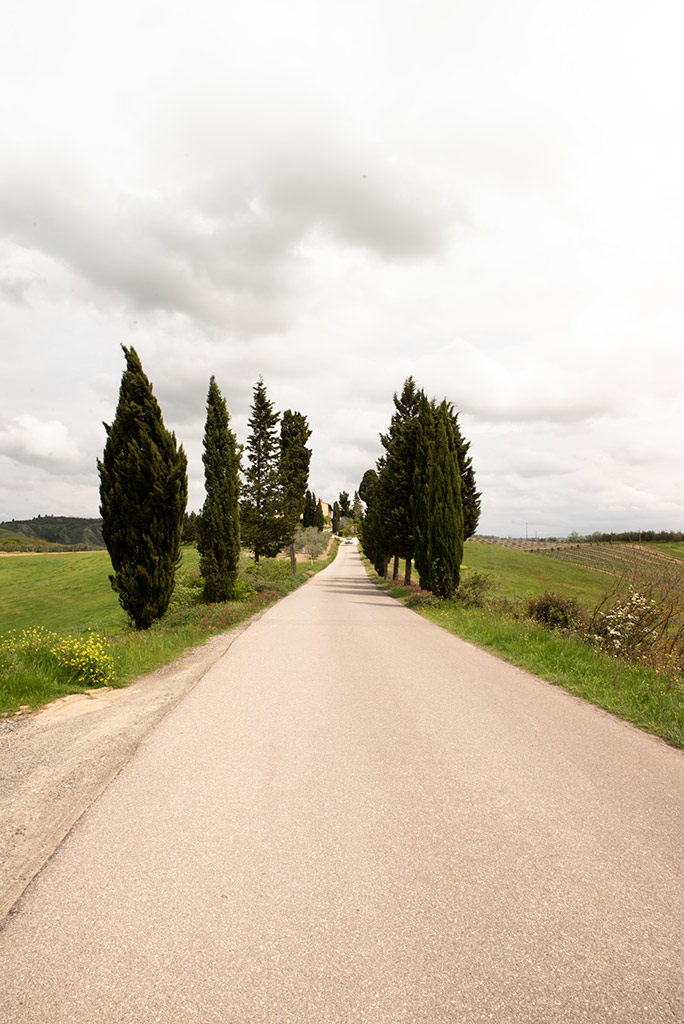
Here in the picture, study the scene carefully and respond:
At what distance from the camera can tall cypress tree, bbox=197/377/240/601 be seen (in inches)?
797

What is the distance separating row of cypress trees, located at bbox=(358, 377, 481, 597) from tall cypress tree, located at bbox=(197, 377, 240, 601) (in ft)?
26.9

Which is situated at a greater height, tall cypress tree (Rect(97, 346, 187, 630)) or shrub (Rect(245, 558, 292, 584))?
tall cypress tree (Rect(97, 346, 187, 630))

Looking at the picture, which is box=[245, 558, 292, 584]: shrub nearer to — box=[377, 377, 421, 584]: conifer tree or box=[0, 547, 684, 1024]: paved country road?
box=[377, 377, 421, 584]: conifer tree

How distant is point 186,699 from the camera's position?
6934 millimetres

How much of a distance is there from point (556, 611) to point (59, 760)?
11.7 meters

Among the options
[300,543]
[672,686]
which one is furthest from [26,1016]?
[300,543]

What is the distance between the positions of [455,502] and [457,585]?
352 centimetres

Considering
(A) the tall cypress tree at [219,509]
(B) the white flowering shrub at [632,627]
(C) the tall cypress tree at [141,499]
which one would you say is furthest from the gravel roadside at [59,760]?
(A) the tall cypress tree at [219,509]

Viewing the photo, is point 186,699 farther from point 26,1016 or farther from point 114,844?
point 26,1016

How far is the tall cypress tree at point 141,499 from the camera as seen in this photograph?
1222 centimetres

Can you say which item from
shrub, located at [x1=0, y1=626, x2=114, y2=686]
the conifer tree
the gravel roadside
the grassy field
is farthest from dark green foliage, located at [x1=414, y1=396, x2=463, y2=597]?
shrub, located at [x1=0, y1=626, x2=114, y2=686]

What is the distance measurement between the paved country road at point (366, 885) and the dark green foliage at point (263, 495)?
24.9 m

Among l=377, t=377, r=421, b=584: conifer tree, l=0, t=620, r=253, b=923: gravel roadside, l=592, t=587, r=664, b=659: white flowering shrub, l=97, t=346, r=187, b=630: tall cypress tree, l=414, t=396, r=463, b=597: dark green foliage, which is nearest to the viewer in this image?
l=0, t=620, r=253, b=923: gravel roadside

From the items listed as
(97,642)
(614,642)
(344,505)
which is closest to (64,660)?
(97,642)
